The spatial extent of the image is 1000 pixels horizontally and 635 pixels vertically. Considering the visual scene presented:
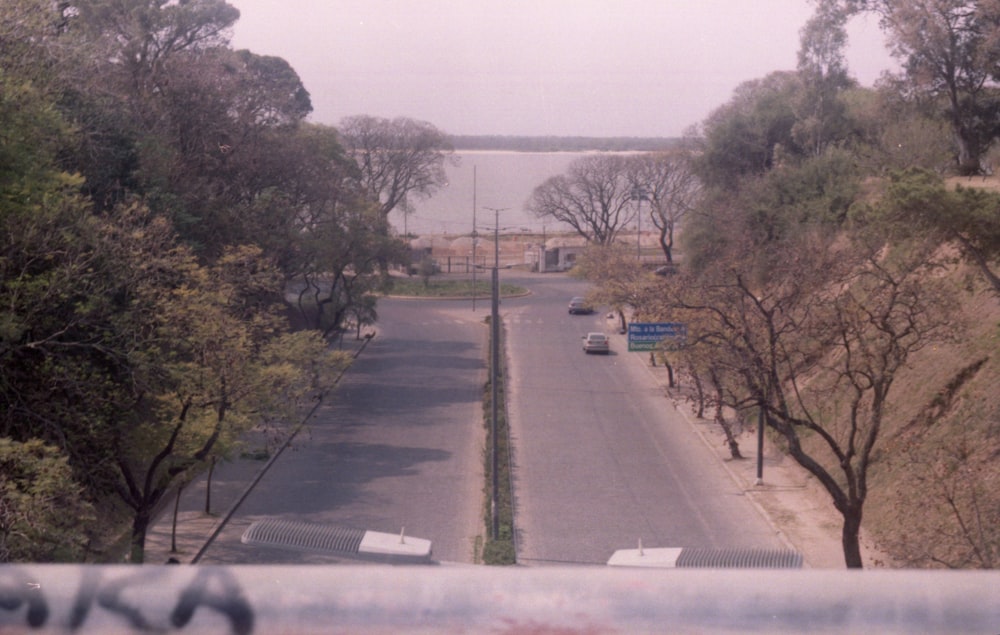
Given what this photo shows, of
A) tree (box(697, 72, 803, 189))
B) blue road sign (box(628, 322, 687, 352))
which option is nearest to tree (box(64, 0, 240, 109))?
blue road sign (box(628, 322, 687, 352))

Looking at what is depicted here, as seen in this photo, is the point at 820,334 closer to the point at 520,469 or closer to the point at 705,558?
the point at 705,558

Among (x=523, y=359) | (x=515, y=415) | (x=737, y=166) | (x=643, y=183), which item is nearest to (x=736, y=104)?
(x=737, y=166)

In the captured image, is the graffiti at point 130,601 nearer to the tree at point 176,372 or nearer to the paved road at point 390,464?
the tree at point 176,372

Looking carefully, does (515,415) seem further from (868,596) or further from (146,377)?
(868,596)

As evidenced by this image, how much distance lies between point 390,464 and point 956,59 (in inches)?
625

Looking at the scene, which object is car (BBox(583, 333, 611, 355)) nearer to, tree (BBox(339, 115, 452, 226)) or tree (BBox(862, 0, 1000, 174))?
tree (BBox(862, 0, 1000, 174))

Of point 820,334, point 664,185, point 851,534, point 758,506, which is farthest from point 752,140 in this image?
point 851,534

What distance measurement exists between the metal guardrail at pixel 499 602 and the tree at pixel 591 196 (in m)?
46.8

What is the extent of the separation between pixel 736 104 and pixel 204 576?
3641 centimetres

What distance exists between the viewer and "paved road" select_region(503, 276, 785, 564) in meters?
12.6

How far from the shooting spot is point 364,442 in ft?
60.7

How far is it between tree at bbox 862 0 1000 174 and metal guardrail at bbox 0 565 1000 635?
20788mm

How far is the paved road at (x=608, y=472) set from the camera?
1255 cm

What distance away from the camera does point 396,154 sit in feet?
134
